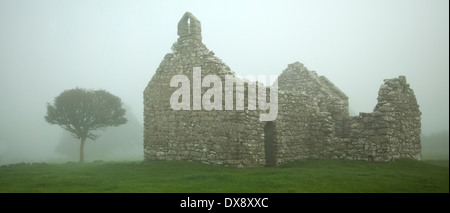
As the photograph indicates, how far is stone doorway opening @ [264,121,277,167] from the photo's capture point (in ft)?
57.9

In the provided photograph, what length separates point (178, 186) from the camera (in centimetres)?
1130

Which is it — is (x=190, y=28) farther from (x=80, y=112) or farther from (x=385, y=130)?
(x=80, y=112)

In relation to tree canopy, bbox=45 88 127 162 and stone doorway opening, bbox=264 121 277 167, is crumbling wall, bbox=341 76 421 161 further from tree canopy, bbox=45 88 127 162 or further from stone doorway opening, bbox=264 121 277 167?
tree canopy, bbox=45 88 127 162

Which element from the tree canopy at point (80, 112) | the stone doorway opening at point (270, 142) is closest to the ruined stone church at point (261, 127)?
the stone doorway opening at point (270, 142)

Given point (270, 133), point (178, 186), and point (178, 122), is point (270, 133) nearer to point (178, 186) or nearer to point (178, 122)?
point (178, 122)

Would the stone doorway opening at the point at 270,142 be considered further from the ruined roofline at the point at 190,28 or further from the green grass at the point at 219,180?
the ruined roofline at the point at 190,28

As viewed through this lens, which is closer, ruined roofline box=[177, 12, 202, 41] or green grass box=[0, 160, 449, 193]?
green grass box=[0, 160, 449, 193]

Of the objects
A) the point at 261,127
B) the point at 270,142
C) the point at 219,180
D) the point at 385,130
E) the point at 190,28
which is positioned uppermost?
the point at 190,28

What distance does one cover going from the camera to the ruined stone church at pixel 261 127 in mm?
15852

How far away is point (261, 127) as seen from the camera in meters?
16.6

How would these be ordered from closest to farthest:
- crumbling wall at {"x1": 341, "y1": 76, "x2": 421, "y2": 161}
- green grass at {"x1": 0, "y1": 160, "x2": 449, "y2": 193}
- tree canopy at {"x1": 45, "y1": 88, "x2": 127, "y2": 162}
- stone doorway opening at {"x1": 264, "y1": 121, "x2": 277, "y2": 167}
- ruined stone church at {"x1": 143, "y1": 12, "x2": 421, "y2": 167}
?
green grass at {"x1": 0, "y1": 160, "x2": 449, "y2": 193} < ruined stone church at {"x1": 143, "y1": 12, "x2": 421, "y2": 167} < crumbling wall at {"x1": 341, "y1": 76, "x2": 421, "y2": 161} < stone doorway opening at {"x1": 264, "y1": 121, "x2": 277, "y2": 167} < tree canopy at {"x1": 45, "y1": 88, "x2": 127, "y2": 162}

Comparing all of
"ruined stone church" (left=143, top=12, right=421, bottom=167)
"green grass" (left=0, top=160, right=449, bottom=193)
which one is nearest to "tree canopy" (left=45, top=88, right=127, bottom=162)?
"ruined stone church" (left=143, top=12, right=421, bottom=167)

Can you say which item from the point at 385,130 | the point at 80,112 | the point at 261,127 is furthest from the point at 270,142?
the point at 80,112

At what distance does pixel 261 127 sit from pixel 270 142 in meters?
1.70
